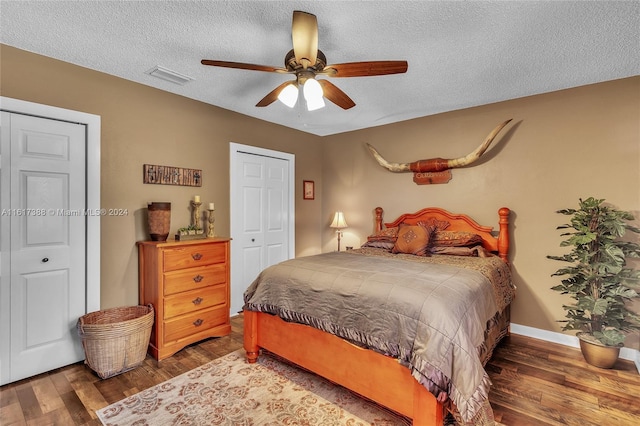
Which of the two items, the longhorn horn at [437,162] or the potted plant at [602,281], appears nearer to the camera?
the potted plant at [602,281]

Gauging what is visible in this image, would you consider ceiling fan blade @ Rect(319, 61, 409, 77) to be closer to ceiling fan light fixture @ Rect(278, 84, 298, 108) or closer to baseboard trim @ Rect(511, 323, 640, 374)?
ceiling fan light fixture @ Rect(278, 84, 298, 108)

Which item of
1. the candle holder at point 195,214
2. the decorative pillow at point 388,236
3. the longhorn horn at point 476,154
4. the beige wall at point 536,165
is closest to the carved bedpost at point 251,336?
the candle holder at point 195,214

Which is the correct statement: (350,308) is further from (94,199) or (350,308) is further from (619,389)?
(94,199)

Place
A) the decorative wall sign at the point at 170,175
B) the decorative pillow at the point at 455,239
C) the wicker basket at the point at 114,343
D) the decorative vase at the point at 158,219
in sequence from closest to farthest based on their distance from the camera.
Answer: the wicker basket at the point at 114,343 < the decorative vase at the point at 158,219 < the decorative wall sign at the point at 170,175 < the decorative pillow at the point at 455,239

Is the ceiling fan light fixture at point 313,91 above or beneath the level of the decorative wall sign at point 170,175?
above

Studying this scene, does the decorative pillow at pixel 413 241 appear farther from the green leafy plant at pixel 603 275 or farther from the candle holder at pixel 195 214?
the candle holder at pixel 195 214

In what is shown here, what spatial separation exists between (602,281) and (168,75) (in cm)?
419

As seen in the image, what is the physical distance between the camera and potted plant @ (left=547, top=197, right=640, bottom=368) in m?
2.43

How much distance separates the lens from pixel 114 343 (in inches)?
92.4

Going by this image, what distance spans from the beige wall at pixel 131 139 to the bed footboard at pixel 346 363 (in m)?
1.37

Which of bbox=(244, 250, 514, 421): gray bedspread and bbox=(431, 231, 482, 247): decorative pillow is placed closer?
bbox=(244, 250, 514, 421): gray bedspread

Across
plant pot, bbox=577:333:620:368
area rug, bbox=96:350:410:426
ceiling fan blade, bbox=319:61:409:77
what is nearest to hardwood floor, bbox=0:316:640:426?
plant pot, bbox=577:333:620:368

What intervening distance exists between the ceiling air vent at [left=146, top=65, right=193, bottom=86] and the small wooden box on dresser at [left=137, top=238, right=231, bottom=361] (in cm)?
152

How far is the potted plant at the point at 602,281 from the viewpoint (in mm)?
2432
